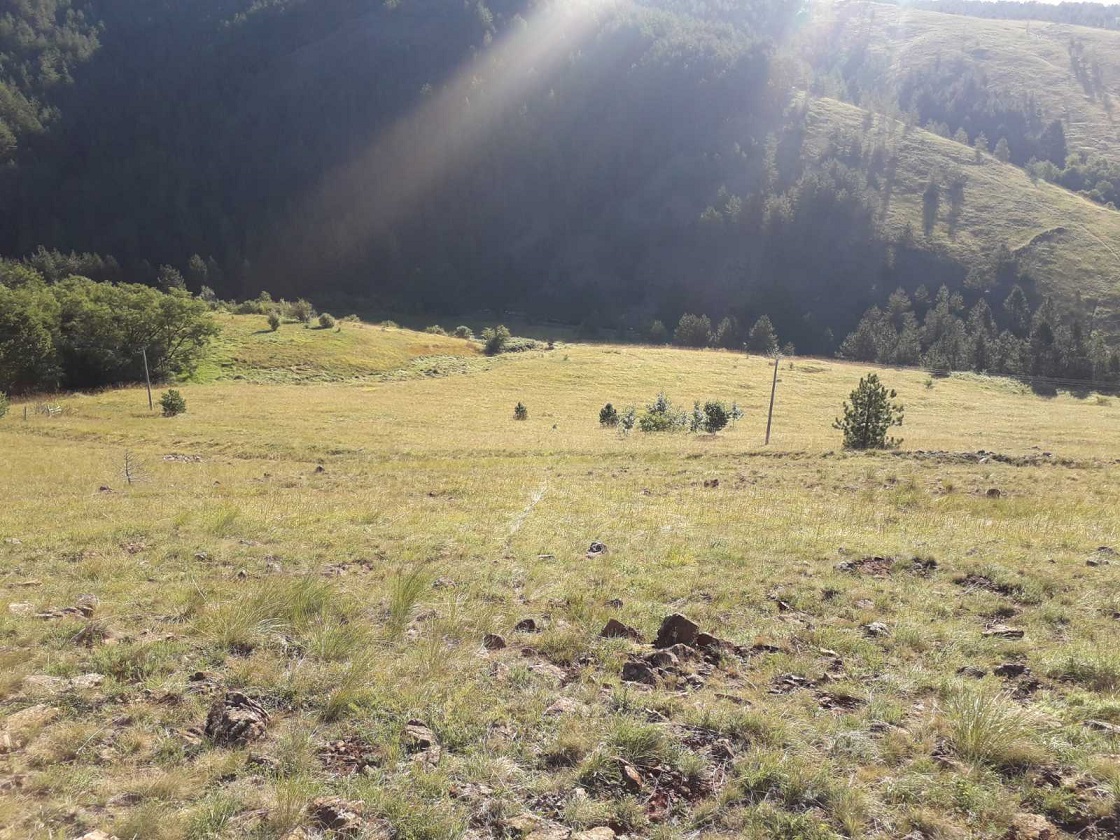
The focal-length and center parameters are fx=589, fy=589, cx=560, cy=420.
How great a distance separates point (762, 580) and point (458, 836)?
6.11m

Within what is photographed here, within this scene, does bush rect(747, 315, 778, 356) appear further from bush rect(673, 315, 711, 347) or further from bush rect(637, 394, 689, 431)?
bush rect(637, 394, 689, 431)

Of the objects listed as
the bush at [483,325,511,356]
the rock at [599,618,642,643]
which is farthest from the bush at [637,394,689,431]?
the bush at [483,325,511,356]

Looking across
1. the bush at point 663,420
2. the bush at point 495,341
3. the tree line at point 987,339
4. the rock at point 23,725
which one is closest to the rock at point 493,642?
the rock at point 23,725

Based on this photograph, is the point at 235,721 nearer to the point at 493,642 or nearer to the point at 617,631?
the point at 493,642

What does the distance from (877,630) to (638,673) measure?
3.15 metres

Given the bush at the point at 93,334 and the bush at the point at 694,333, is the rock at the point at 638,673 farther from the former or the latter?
the bush at the point at 694,333

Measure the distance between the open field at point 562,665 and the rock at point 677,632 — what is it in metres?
0.27

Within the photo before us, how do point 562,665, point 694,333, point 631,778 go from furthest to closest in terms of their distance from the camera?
point 694,333
point 562,665
point 631,778

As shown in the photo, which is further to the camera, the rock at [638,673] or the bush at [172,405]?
the bush at [172,405]

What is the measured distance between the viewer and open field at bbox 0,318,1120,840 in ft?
13.6

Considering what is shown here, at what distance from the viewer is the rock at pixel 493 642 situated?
6.56 m

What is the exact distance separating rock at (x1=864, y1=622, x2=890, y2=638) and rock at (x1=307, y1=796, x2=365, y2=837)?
229 inches

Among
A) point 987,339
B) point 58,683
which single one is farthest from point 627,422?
point 987,339

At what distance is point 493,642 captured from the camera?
21.7 ft
